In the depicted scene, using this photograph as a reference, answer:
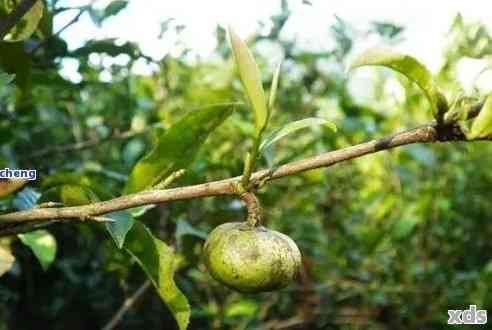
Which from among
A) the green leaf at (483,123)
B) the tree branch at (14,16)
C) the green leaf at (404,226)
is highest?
the tree branch at (14,16)

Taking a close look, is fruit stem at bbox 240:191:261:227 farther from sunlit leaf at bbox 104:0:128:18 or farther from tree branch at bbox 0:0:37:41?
sunlit leaf at bbox 104:0:128:18

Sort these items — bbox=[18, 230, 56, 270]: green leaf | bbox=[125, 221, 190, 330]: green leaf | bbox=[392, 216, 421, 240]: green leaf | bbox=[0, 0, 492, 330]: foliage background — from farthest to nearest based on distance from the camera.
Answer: bbox=[392, 216, 421, 240]: green leaf < bbox=[0, 0, 492, 330]: foliage background < bbox=[18, 230, 56, 270]: green leaf < bbox=[125, 221, 190, 330]: green leaf

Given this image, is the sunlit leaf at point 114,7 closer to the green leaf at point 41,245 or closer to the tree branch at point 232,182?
the green leaf at point 41,245

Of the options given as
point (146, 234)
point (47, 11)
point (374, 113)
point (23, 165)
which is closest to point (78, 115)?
point (23, 165)

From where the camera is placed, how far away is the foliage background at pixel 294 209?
2.20m

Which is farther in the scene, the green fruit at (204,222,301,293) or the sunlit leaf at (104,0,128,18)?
the sunlit leaf at (104,0,128,18)

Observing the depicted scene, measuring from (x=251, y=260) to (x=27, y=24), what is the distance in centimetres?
46

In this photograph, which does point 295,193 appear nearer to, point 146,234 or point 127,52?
point 127,52

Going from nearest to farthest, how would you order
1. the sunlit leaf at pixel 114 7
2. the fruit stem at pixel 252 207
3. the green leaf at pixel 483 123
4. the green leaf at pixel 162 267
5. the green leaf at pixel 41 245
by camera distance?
the green leaf at pixel 483 123
the fruit stem at pixel 252 207
the green leaf at pixel 162 267
the green leaf at pixel 41 245
the sunlit leaf at pixel 114 7

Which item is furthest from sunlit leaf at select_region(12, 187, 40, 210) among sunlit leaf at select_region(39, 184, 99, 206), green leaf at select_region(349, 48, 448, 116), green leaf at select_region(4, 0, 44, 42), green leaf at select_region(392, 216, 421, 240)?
green leaf at select_region(392, 216, 421, 240)

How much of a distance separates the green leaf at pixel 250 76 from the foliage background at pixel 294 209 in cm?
102

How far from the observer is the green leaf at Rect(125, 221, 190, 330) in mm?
940

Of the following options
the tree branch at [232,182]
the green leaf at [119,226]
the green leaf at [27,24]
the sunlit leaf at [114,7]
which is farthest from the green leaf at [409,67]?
the sunlit leaf at [114,7]

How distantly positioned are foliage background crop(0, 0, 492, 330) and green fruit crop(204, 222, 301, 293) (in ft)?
2.89
